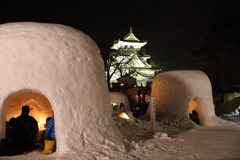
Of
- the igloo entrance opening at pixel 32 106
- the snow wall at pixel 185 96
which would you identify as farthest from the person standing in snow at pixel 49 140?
the snow wall at pixel 185 96

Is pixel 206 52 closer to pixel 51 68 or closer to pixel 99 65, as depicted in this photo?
pixel 99 65

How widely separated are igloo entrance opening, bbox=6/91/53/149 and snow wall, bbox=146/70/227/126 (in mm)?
6307

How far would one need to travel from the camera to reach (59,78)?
18.3ft

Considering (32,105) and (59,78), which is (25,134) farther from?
(32,105)

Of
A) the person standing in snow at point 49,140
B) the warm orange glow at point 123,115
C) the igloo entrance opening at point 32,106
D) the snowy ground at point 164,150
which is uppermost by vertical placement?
the igloo entrance opening at point 32,106

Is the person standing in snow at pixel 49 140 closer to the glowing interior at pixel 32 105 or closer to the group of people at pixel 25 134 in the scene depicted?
the group of people at pixel 25 134

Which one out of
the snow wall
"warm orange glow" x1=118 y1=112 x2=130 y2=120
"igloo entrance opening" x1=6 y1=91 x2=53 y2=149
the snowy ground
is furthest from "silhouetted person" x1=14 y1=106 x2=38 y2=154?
the snow wall

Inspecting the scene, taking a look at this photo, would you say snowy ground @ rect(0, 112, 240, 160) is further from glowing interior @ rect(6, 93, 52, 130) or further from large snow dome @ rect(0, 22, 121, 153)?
glowing interior @ rect(6, 93, 52, 130)

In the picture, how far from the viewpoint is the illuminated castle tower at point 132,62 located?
3042 centimetres

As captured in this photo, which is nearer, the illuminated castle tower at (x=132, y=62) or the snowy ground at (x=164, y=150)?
the snowy ground at (x=164, y=150)

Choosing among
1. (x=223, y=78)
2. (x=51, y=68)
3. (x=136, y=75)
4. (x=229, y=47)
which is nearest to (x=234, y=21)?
(x=229, y=47)

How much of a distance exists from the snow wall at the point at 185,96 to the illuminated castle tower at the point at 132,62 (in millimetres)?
15675

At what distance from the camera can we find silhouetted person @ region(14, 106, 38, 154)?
5773 millimetres

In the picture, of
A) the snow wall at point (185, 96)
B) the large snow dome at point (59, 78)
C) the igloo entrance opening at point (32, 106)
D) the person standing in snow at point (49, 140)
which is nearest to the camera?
the large snow dome at point (59, 78)
